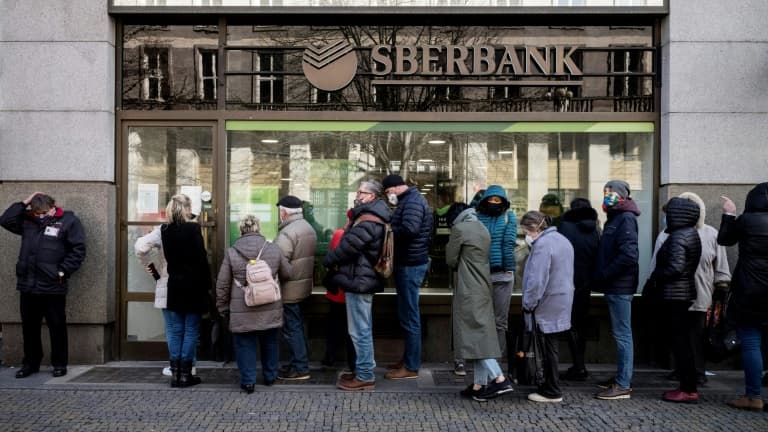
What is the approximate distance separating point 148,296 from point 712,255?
6.31 meters

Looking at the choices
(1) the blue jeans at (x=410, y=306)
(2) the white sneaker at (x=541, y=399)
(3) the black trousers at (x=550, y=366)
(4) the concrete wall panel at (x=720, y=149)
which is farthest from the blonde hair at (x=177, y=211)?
(4) the concrete wall panel at (x=720, y=149)

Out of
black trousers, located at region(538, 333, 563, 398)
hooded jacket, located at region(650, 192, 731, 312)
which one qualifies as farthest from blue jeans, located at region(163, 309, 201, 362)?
hooded jacket, located at region(650, 192, 731, 312)

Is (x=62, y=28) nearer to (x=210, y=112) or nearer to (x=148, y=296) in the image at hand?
(x=210, y=112)

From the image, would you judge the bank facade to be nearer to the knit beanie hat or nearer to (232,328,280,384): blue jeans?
(232,328,280,384): blue jeans

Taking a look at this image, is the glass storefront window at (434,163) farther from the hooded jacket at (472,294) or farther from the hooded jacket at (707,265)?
the hooded jacket at (472,294)

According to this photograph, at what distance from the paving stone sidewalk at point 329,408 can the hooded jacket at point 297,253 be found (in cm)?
96

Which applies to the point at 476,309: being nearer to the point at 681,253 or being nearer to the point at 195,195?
the point at 681,253

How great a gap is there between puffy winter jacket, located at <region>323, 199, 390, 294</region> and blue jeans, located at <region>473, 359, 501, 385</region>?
1.22 meters

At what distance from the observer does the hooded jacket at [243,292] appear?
657 cm

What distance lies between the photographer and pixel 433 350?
8.12m

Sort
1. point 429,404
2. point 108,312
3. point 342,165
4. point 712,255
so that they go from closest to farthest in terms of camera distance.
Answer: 1. point 429,404
2. point 712,255
3. point 108,312
4. point 342,165

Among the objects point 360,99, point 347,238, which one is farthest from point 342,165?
point 347,238

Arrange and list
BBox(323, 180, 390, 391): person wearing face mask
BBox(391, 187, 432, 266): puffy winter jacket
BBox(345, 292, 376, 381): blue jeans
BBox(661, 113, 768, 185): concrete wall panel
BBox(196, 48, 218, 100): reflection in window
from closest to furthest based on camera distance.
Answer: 1. BBox(323, 180, 390, 391): person wearing face mask
2. BBox(345, 292, 376, 381): blue jeans
3. BBox(391, 187, 432, 266): puffy winter jacket
4. BBox(661, 113, 768, 185): concrete wall panel
5. BBox(196, 48, 218, 100): reflection in window

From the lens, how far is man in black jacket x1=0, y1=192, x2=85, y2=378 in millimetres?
7215
